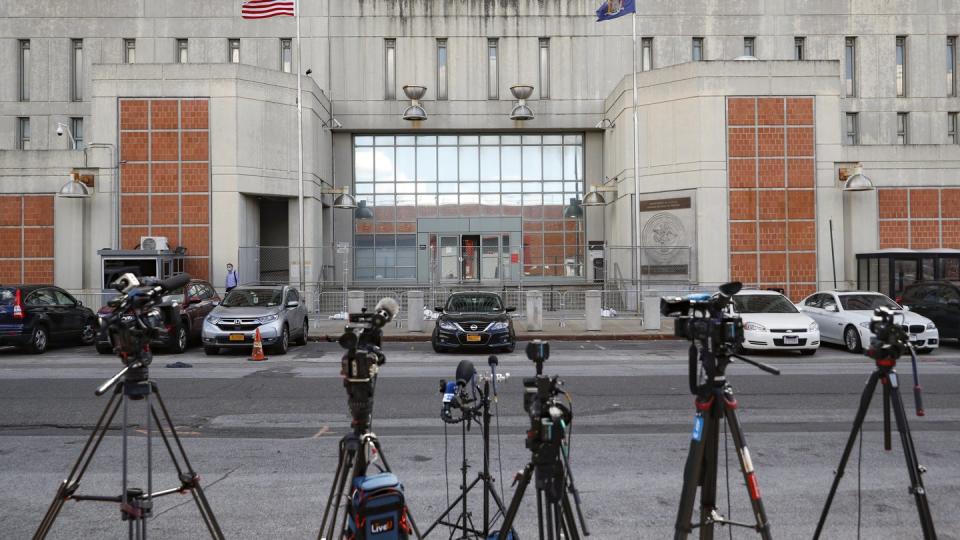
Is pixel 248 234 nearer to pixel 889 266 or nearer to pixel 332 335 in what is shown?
pixel 332 335

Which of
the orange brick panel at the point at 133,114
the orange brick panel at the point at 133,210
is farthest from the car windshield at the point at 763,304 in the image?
the orange brick panel at the point at 133,114

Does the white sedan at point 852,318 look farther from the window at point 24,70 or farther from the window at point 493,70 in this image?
the window at point 24,70

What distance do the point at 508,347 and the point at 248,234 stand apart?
50.0ft

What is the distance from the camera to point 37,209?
26.4 m

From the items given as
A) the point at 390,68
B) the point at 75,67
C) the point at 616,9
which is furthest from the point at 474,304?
the point at 75,67

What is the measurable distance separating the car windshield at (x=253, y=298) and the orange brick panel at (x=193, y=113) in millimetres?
11245

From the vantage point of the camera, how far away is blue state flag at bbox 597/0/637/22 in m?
24.5

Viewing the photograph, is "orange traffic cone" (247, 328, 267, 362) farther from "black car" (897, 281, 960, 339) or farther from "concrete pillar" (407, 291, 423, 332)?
"black car" (897, 281, 960, 339)

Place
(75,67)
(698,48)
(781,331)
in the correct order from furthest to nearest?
(698,48) → (75,67) → (781,331)

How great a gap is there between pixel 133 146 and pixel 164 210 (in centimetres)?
253

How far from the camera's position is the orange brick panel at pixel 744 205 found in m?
26.4

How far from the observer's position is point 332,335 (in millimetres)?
20016

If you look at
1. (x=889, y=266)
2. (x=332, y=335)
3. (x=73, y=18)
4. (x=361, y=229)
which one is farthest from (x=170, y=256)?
(x=889, y=266)

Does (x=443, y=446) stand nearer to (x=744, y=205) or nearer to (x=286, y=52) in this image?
(x=744, y=205)
